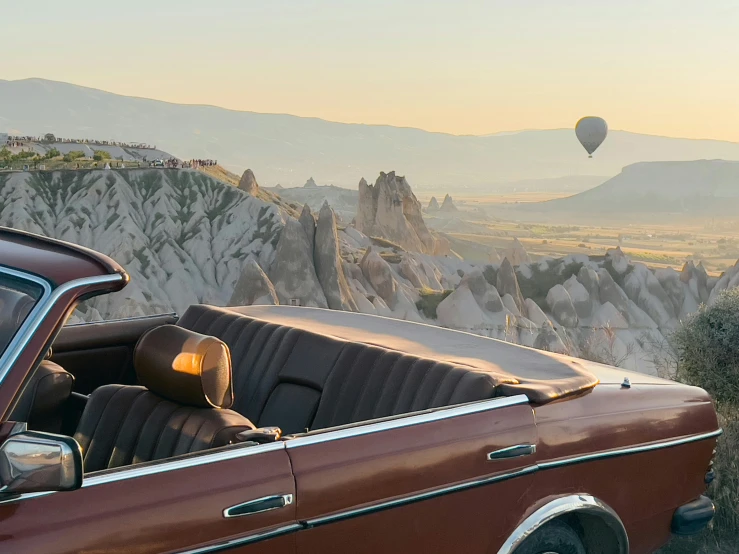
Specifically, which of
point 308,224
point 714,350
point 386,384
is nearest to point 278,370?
point 386,384

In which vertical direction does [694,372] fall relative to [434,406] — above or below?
below

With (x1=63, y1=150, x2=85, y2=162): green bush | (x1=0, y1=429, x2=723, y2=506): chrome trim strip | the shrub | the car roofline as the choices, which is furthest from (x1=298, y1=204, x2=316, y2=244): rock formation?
the car roofline

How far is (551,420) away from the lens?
136 inches

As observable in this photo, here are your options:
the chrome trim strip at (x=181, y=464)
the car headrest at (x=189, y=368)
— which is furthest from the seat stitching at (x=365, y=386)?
the chrome trim strip at (x=181, y=464)

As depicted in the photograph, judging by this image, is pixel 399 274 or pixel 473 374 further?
pixel 399 274

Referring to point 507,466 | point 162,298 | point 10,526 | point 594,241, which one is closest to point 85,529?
point 10,526

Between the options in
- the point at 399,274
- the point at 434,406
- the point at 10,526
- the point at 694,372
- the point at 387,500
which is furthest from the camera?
the point at 399,274

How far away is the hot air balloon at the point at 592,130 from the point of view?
59500mm

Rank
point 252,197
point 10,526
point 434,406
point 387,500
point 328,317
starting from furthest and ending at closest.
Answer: point 252,197 → point 328,317 → point 434,406 → point 387,500 → point 10,526

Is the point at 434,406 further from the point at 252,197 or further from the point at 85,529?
the point at 252,197

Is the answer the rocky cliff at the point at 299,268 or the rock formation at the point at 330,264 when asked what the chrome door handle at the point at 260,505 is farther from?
the rock formation at the point at 330,264

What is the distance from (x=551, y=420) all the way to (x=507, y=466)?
0.28 metres

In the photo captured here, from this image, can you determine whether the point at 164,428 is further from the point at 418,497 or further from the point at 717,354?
the point at 717,354

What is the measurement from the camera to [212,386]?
10.4ft
